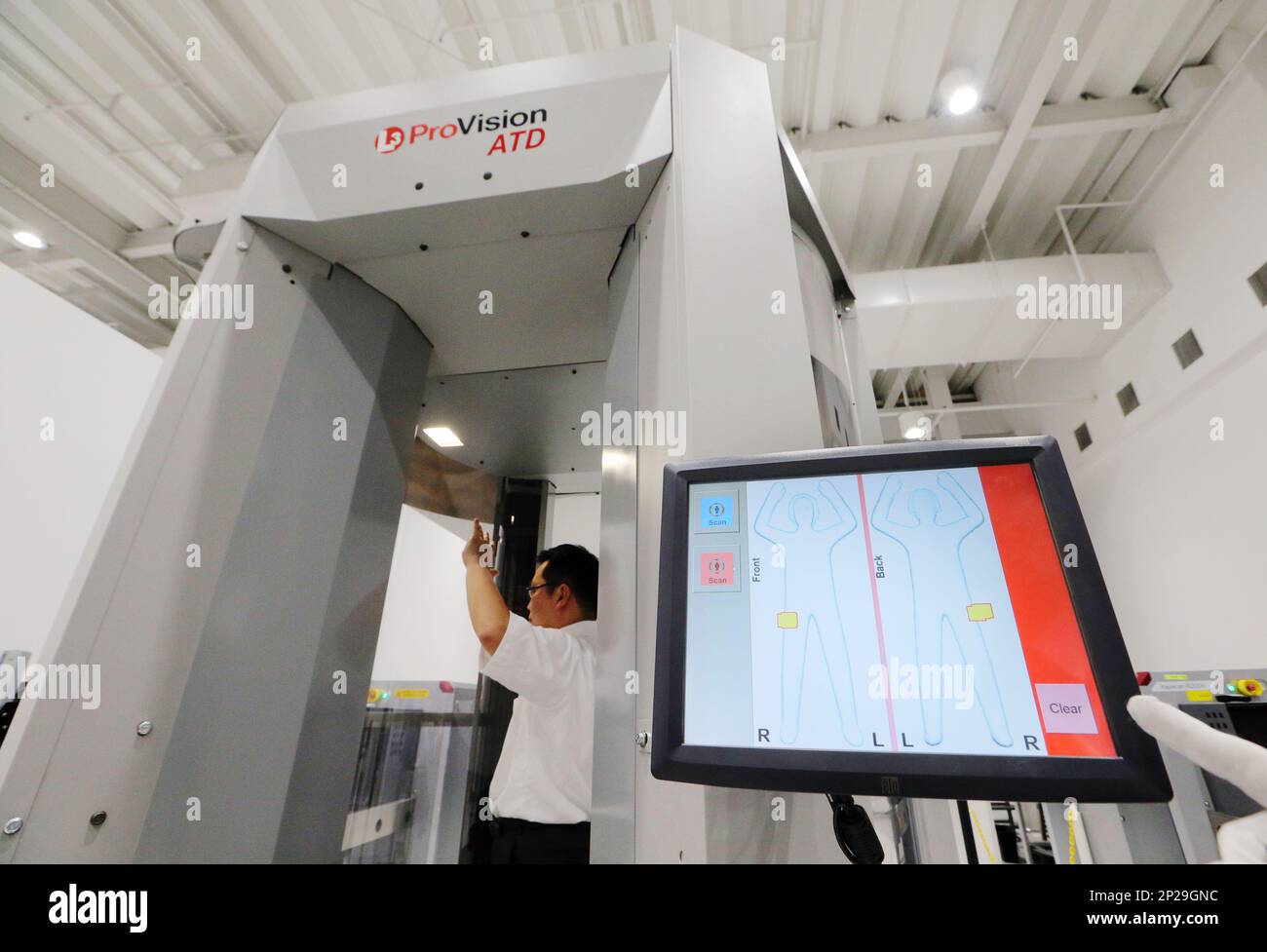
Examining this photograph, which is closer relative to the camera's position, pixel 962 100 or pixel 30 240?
pixel 962 100

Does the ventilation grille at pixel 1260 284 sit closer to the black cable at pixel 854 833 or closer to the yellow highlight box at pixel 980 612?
the yellow highlight box at pixel 980 612

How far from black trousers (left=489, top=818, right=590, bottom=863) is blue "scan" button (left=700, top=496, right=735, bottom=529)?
0.81m

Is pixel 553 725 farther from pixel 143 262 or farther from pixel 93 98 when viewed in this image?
pixel 143 262

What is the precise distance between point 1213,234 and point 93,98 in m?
5.64

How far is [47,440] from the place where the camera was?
9.12 ft

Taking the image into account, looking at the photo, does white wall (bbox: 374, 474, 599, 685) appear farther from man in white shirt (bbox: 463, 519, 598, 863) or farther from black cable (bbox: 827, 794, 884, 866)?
black cable (bbox: 827, 794, 884, 866)

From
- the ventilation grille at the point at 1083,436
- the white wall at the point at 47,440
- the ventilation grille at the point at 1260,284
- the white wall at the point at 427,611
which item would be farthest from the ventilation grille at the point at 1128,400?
the white wall at the point at 47,440

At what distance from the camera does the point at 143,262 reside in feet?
12.4

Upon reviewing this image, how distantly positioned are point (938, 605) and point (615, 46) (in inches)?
119

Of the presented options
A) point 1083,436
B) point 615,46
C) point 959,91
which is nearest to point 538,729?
point 615,46

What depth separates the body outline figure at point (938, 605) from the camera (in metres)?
0.50

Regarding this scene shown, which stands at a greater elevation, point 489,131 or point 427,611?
point 489,131

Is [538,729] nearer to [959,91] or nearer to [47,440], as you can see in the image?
[47,440]
